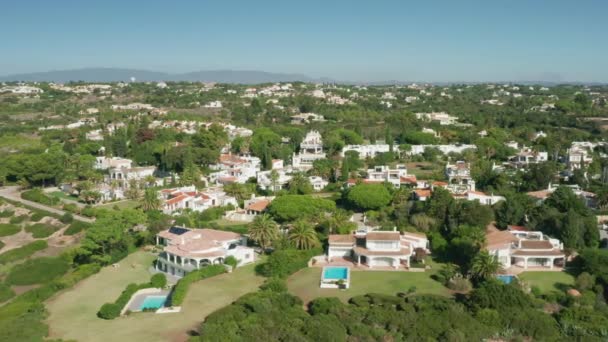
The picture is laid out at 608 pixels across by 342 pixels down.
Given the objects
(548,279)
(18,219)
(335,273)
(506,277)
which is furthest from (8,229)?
(548,279)

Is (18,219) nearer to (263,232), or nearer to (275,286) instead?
(263,232)

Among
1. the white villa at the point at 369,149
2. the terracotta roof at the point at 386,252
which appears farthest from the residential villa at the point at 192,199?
the white villa at the point at 369,149

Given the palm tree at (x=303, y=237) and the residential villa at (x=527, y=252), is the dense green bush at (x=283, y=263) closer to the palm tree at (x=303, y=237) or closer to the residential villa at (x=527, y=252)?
the palm tree at (x=303, y=237)

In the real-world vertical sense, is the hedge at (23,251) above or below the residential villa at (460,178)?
below

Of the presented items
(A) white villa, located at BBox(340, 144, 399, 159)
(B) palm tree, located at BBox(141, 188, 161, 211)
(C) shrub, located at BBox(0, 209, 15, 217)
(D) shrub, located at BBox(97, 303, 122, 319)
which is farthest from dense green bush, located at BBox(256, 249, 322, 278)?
(A) white villa, located at BBox(340, 144, 399, 159)

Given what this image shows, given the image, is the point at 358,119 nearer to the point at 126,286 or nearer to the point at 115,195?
the point at 115,195

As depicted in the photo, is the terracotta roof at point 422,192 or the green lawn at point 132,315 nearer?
the green lawn at point 132,315

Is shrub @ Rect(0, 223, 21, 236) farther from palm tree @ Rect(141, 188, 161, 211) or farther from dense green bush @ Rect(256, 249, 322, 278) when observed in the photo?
dense green bush @ Rect(256, 249, 322, 278)
